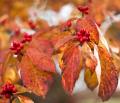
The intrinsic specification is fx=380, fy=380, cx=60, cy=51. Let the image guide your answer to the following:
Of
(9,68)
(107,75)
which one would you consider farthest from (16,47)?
(107,75)

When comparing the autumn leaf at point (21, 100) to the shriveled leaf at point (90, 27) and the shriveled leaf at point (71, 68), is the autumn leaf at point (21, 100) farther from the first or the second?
the shriveled leaf at point (90, 27)

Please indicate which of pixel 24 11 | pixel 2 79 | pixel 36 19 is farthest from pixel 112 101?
pixel 2 79

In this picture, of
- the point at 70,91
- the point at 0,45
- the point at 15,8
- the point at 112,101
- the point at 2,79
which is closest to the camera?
the point at 70,91

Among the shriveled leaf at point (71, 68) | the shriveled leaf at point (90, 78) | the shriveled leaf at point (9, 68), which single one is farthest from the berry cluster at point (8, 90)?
the shriveled leaf at point (90, 78)

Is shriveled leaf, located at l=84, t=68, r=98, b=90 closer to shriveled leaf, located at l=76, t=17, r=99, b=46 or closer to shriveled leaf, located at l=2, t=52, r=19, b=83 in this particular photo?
shriveled leaf, located at l=76, t=17, r=99, b=46

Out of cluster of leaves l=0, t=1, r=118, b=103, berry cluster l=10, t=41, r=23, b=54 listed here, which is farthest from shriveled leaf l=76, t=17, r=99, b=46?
berry cluster l=10, t=41, r=23, b=54

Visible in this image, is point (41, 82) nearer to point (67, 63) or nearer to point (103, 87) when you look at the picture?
point (67, 63)
